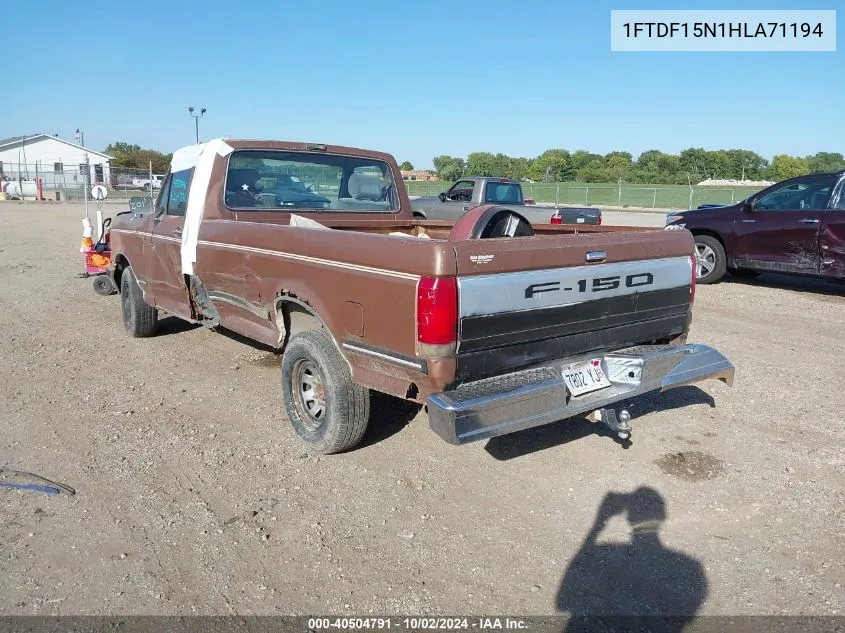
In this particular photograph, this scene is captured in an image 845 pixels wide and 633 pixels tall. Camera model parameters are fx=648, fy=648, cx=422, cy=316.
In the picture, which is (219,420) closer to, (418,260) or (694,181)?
(418,260)

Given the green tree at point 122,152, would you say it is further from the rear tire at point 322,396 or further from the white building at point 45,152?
the rear tire at point 322,396

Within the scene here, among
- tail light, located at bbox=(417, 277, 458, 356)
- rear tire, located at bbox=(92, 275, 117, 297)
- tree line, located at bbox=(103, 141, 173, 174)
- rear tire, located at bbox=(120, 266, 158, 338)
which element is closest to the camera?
tail light, located at bbox=(417, 277, 458, 356)

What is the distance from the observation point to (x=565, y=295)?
3.42 m

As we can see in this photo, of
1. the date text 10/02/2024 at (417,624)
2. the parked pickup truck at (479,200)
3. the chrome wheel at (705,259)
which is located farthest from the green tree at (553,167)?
the date text 10/02/2024 at (417,624)

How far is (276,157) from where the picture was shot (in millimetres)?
5320

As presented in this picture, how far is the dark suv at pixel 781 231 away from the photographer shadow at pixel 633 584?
7.01 metres

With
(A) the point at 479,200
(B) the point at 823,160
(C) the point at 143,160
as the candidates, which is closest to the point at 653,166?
(B) the point at 823,160

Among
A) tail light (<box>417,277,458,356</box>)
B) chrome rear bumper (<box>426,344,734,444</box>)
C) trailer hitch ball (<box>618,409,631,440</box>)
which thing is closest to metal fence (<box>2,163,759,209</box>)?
chrome rear bumper (<box>426,344,734,444</box>)

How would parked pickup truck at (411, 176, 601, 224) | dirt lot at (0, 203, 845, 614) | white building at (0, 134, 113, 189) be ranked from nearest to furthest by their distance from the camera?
dirt lot at (0, 203, 845, 614), parked pickup truck at (411, 176, 601, 224), white building at (0, 134, 113, 189)

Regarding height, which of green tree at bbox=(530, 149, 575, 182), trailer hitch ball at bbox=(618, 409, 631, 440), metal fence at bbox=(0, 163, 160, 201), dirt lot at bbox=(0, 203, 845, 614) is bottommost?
dirt lot at bbox=(0, 203, 845, 614)

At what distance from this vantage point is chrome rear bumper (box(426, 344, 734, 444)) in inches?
118

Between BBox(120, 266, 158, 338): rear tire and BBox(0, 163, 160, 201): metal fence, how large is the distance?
107 feet

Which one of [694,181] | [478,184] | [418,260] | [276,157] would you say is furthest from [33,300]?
[694,181]

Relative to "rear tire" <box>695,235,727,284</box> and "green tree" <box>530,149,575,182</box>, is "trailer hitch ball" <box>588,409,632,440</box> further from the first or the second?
"green tree" <box>530,149,575,182</box>
